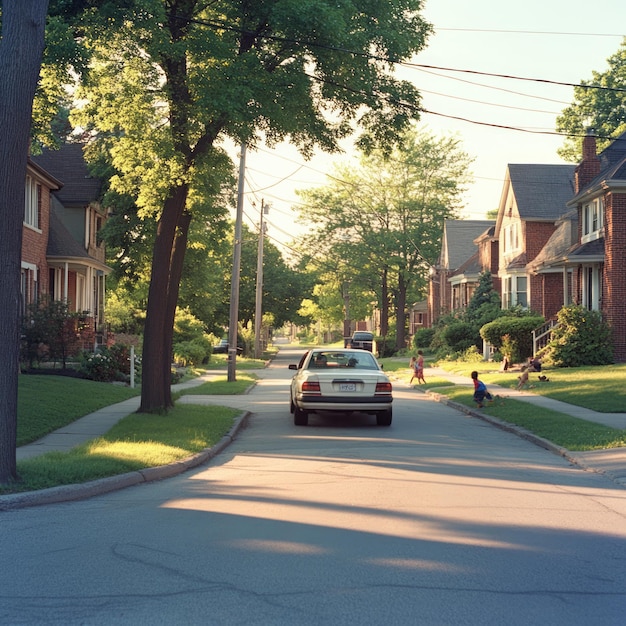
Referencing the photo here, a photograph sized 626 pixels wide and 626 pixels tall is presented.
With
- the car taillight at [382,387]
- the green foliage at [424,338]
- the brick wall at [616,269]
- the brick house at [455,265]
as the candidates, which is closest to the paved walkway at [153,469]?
the car taillight at [382,387]

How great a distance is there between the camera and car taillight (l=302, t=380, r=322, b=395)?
1731 cm

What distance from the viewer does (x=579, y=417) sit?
18.2 m

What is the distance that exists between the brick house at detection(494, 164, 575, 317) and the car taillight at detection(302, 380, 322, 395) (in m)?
26.0

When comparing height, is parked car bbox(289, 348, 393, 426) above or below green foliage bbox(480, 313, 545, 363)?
below

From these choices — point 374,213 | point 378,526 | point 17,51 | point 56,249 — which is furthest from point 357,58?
point 374,213

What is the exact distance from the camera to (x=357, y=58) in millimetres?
18562

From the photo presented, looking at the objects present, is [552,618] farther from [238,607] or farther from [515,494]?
[515,494]

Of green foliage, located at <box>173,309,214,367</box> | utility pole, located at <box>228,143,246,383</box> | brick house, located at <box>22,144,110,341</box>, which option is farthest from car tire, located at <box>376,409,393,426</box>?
green foliage, located at <box>173,309,214,367</box>

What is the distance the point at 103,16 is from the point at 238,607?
12861 millimetres

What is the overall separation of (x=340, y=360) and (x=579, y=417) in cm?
516

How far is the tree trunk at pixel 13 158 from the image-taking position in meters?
9.78

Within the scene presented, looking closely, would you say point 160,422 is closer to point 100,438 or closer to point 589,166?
point 100,438

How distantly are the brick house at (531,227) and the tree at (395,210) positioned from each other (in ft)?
45.2

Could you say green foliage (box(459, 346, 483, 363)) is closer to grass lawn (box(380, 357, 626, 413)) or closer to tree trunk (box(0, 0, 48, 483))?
grass lawn (box(380, 357, 626, 413))
